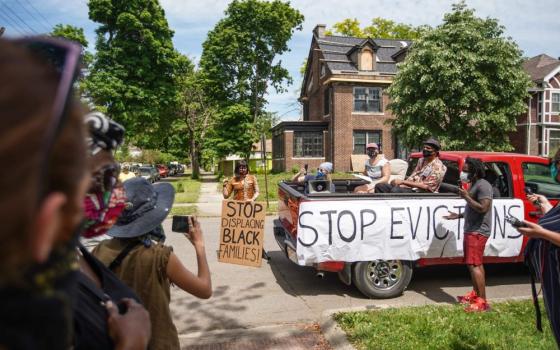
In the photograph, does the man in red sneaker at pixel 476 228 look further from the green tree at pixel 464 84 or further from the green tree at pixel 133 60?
the green tree at pixel 133 60

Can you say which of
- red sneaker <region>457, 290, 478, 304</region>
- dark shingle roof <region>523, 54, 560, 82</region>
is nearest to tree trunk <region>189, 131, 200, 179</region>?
dark shingle roof <region>523, 54, 560, 82</region>

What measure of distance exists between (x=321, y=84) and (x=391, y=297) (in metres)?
29.0

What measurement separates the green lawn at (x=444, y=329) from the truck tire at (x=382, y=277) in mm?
744

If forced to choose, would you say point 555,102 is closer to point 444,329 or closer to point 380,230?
point 380,230

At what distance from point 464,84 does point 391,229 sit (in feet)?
56.7

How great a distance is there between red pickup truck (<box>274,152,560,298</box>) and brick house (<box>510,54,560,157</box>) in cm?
2849

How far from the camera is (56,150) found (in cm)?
72

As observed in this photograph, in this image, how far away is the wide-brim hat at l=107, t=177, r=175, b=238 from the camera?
209 cm

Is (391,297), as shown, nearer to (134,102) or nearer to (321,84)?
(134,102)

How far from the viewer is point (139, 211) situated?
2.12m

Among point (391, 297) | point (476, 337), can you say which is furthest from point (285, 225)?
point (476, 337)

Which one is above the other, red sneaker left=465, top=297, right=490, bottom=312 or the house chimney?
the house chimney

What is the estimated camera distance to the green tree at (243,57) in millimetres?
32719

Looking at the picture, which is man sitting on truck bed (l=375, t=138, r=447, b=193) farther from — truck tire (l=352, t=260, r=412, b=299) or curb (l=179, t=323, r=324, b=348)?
curb (l=179, t=323, r=324, b=348)
